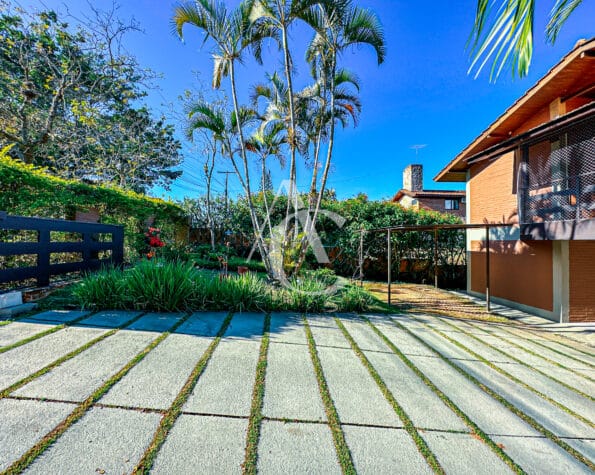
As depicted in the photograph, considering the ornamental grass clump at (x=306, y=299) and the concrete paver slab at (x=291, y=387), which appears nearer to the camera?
the concrete paver slab at (x=291, y=387)

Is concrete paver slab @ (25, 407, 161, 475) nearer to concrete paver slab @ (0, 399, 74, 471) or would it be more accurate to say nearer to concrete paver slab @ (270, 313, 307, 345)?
concrete paver slab @ (0, 399, 74, 471)

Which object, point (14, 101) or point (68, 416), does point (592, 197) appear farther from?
point (14, 101)

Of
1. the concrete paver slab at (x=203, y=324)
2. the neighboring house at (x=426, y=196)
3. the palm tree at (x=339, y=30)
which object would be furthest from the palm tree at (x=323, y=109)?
the neighboring house at (x=426, y=196)

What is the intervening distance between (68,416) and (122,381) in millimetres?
396

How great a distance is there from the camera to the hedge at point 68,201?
3932 mm

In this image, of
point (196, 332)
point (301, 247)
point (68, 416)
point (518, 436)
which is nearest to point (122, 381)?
point (68, 416)

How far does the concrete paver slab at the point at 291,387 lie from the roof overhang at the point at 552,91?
257 inches

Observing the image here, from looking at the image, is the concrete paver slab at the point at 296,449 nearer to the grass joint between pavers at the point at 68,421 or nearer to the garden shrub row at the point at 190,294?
the grass joint between pavers at the point at 68,421

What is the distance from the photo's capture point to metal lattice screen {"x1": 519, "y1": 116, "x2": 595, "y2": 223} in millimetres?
4480

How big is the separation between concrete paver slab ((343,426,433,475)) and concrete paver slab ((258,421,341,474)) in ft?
0.43

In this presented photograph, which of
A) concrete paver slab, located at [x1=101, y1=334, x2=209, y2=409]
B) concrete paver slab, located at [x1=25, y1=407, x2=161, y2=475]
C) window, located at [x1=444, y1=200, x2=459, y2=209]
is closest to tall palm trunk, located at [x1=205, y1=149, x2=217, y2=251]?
concrete paver slab, located at [x1=101, y1=334, x2=209, y2=409]

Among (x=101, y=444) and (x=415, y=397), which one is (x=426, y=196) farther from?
(x=101, y=444)

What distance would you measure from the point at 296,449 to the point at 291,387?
1.97 feet

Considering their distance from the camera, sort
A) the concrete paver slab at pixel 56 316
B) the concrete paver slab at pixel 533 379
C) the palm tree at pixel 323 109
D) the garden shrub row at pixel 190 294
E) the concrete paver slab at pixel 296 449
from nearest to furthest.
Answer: the concrete paver slab at pixel 296 449 → the concrete paver slab at pixel 533 379 → the concrete paver slab at pixel 56 316 → the garden shrub row at pixel 190 294 → the palm tree at pixel 323 109
